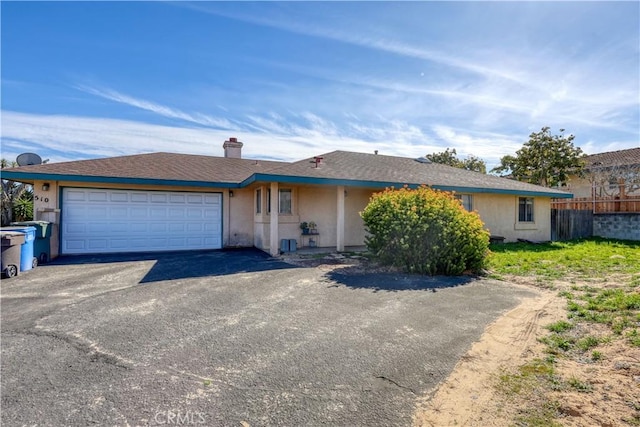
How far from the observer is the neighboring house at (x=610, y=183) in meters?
16.2

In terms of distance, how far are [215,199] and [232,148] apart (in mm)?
5159

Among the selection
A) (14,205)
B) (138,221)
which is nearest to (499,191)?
(138,221)

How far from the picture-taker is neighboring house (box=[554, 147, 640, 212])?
16.2 metres

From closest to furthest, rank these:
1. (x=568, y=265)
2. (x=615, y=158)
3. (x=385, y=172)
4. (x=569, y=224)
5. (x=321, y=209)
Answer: (x=568, y=265)
(x=321, y=209)
(x=385, y=172)
(x=569, y=224)
(x=615, y=158)

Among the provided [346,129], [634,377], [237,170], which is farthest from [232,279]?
[346,129]

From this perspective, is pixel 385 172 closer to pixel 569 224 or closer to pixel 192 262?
pixel 192 262

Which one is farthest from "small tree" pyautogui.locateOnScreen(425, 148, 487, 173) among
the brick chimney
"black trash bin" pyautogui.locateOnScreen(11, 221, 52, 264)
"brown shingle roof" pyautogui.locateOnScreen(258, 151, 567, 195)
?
"black trash bin" pyautogui.locateOnScreen(11, 221, 52, 264)

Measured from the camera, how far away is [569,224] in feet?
53.9

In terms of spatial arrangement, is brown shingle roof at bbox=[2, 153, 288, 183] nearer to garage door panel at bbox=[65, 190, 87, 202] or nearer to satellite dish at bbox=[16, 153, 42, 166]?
garage door panel at bbox=[65, 190, 87, 202]

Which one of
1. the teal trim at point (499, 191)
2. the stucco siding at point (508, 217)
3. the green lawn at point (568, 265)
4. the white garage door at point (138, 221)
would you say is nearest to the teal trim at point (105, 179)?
the white garage door at point (138, 221)

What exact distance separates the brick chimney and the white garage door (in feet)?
16.1

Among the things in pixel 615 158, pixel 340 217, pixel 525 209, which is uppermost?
pixel 615 158

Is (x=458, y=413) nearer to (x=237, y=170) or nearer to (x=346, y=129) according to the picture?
(x=237, y=170)

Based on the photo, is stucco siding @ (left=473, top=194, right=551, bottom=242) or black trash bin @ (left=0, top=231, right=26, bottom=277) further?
stucco siding @ (left=473, top=194, right=551, bottom=242)
